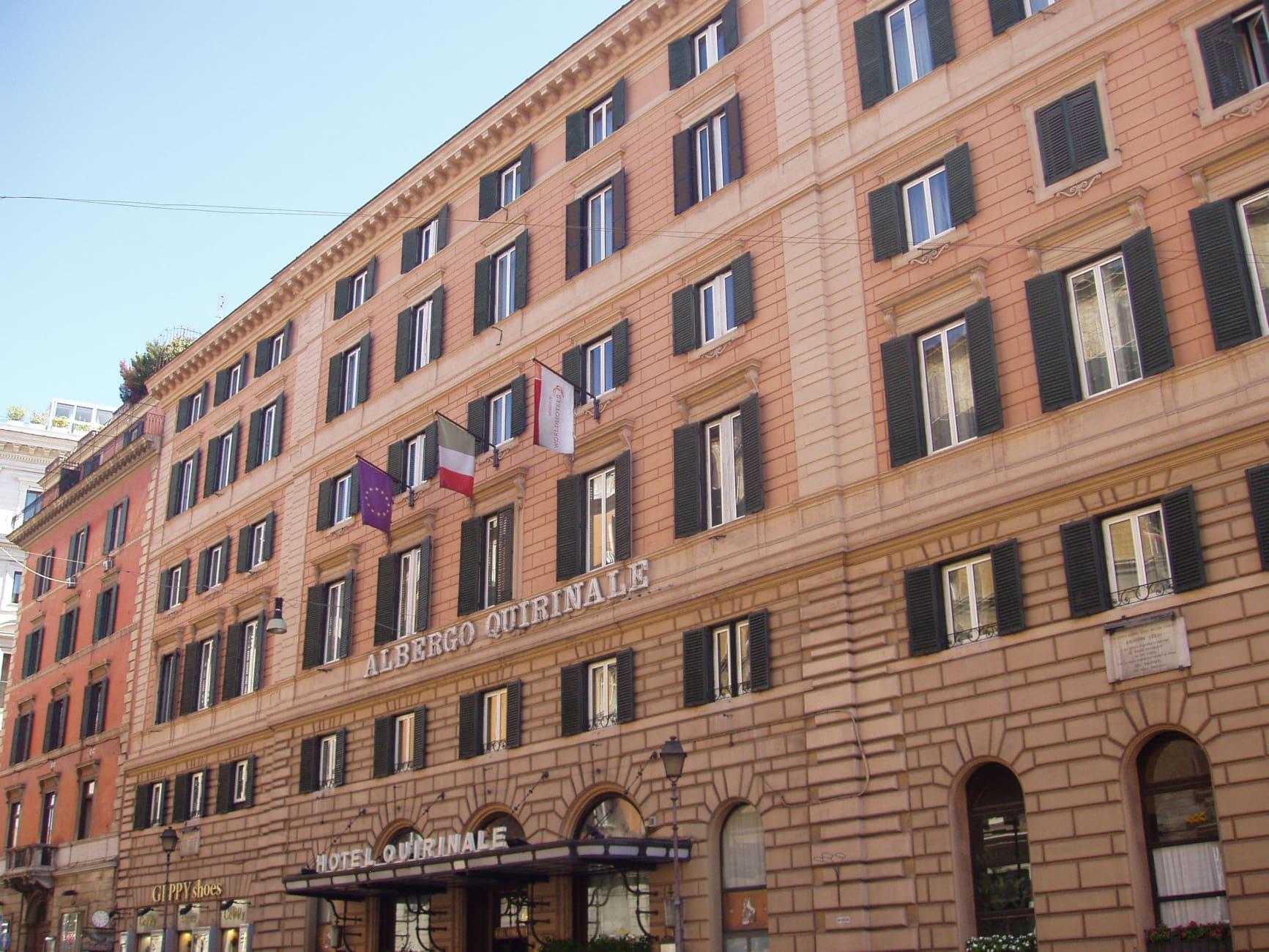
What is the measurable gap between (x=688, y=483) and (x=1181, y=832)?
11.6 meters

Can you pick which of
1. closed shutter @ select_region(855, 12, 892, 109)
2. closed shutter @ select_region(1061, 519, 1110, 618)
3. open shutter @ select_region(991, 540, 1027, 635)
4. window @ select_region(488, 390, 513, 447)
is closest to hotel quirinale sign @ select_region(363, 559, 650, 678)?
window @ select_region(488, 390, 513, 447)

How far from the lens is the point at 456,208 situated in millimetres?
38062

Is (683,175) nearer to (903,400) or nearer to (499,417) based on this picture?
(499,417)

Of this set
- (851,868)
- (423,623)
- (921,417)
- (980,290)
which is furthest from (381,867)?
(980,290)

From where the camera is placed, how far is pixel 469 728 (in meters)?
31.0

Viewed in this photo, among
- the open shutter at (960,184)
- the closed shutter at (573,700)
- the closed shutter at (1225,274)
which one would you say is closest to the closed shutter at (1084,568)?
the closed shutter at (1225,274)

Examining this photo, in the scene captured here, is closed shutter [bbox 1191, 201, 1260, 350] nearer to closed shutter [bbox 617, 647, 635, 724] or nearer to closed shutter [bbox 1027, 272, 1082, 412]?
closed shutter [bbox 1027, 272, 1082, 412]

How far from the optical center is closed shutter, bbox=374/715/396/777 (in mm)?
33312

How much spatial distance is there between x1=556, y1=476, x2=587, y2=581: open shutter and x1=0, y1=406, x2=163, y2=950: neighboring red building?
73.8 feet

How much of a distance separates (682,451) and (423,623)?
9215 mm

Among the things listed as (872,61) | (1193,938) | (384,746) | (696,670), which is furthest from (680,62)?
(1193,938)

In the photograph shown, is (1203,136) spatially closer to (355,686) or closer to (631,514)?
(631,514)

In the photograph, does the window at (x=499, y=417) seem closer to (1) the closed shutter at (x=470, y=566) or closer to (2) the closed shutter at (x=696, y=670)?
(1) the closed shutter at (x=470, y=566)

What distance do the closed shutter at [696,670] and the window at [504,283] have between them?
38.3ft
